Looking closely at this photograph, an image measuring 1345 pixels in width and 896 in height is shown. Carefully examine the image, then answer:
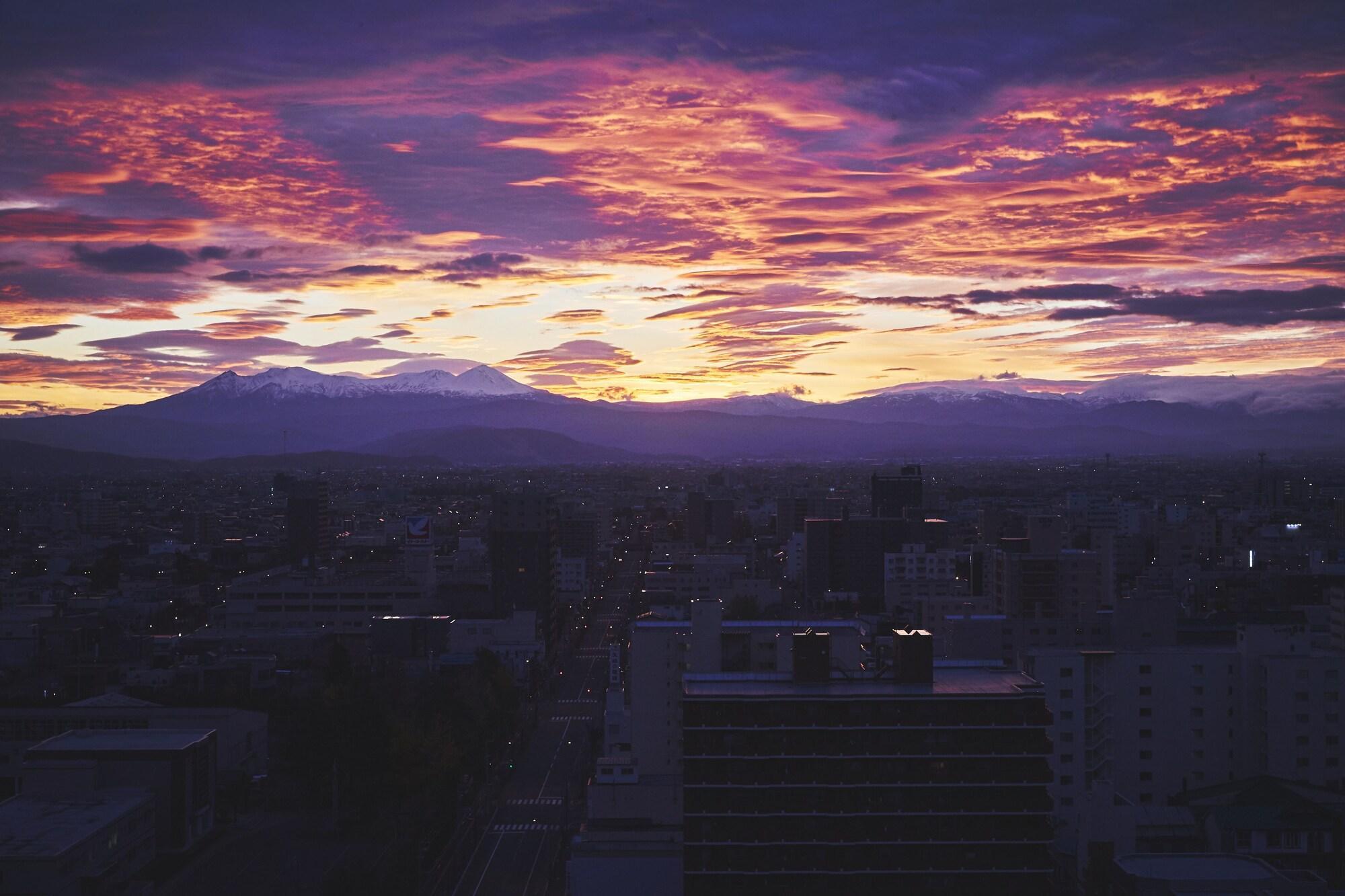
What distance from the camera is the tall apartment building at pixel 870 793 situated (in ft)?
31.0

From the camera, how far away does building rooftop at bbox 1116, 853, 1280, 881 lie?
9320 millimetres

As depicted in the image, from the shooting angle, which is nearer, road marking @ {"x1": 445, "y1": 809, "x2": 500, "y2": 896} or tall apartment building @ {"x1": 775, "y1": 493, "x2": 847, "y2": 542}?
road marking @ {"x1": 445, "y1": 809, "x2": 500, "y2": 896}

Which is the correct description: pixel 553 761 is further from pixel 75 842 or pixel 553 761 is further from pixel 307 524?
pixel 307 524

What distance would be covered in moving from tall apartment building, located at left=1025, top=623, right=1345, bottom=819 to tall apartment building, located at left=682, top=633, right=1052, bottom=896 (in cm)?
452

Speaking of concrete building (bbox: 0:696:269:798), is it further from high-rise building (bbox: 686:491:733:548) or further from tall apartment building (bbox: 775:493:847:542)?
tall apartment building (bbox: 775:493:847:542)

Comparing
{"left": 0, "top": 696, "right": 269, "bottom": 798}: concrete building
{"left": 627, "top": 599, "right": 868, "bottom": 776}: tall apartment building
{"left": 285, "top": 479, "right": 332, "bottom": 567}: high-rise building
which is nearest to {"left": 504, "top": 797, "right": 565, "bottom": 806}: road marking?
{"left": 627, "top": 599, "right": 868, "bottom": 776}: tall apartment building

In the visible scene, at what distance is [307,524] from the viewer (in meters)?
45.1

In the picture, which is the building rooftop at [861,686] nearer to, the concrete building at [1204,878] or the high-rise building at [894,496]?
the concrete building at [1204,878]

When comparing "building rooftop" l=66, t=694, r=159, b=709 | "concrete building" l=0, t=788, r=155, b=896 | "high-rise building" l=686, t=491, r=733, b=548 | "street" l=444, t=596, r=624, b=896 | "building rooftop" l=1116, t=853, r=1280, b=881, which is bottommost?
"street" l=444, t=596, r=624, b=896

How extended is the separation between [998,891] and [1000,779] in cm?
83

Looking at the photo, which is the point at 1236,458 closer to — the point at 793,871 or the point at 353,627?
the point at 353,627

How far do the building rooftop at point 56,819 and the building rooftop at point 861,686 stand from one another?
6740mm

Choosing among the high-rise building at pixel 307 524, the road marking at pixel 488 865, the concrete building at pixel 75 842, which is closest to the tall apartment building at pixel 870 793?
the road marking at pixel 488 865

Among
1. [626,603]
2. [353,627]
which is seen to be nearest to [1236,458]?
[626,603]
